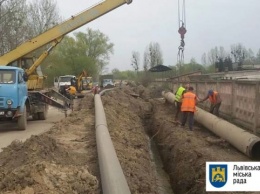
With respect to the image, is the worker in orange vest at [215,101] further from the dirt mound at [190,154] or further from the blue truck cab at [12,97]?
the blue truck cab at [12,97]

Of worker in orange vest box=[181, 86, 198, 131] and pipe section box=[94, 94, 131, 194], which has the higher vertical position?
worker in orange vest box=[181, 86, 198, 131]

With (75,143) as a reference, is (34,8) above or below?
above

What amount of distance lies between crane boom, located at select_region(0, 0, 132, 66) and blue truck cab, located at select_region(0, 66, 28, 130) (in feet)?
11.7

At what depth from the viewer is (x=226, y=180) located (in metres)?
5.46

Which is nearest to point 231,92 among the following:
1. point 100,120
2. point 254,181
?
point 100,120

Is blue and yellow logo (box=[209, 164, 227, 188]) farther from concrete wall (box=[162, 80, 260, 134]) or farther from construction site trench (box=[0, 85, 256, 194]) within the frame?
concrete wall (box=[162, 80, 260, 134])

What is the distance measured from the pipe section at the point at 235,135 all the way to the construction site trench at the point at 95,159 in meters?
0.22

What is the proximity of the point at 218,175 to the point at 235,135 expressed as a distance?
5199 millimetres

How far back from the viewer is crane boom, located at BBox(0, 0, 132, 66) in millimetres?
18438

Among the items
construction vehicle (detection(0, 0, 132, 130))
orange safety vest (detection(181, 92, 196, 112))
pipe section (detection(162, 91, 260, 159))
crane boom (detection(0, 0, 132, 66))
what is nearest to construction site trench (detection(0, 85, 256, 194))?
pipe section (detection(162, 91, 260, 159))

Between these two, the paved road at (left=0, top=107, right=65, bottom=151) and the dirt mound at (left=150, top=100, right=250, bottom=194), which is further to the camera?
the paved road at (left=0, top=107, right=65, bottom=151)

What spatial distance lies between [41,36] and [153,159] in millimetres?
9148

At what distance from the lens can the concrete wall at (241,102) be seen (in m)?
11.2

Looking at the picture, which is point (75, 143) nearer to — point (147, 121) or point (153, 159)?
point (153, 159)
